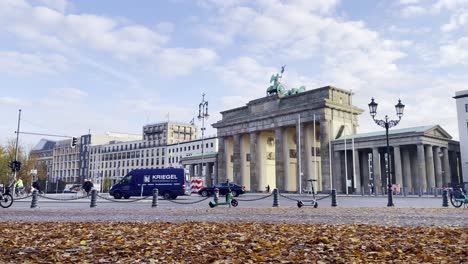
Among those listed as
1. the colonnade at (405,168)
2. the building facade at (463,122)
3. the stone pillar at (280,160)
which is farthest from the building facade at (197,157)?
the building facade at (463,122)

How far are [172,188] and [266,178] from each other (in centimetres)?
4401

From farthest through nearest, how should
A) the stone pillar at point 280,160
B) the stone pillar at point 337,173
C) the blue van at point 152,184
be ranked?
the stone pillar at point 280,160 → the stone pillar at point 337,173 → the blue van at point 152,184

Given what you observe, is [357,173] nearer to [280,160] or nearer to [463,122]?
[280,160]

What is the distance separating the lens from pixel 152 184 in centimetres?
3769

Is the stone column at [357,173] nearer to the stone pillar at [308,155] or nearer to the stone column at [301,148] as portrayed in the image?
the stone pillar at [308,155]

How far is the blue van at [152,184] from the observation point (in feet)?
124

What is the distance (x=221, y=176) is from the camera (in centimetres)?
8544

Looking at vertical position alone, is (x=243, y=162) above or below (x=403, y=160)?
above

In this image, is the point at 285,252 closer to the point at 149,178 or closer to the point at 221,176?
the point at 149,178

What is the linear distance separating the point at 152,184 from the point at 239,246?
103ft

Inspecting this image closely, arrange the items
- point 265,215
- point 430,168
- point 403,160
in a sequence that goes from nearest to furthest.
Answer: point 265,215, point 430,168, point 403,160

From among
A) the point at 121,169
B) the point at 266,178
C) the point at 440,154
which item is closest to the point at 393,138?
the point at 440,154

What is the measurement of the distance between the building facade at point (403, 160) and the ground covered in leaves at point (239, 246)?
50.2 m

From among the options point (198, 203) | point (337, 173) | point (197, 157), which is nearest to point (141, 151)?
point (197, 157)
